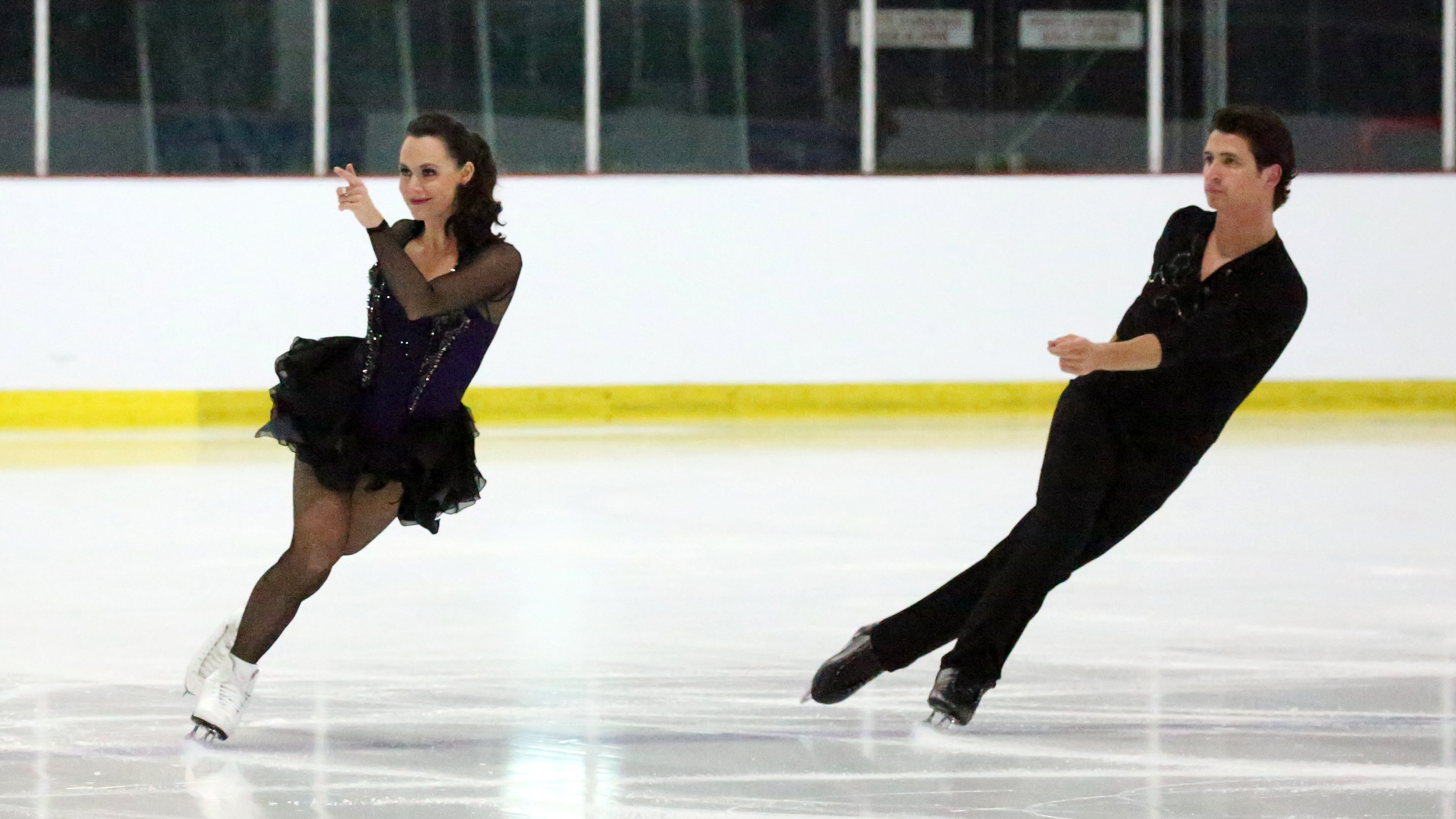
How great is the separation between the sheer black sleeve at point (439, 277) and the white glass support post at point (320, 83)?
5.89 metres

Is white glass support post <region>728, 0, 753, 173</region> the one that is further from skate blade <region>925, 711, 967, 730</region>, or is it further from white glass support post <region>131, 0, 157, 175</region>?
skate blade <region>925, 711, 967, 730</region>

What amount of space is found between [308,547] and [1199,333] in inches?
54.7

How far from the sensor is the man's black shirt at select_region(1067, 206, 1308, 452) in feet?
9.46

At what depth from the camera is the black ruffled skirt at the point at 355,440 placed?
303 centimetres

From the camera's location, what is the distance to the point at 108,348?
27.9 ft

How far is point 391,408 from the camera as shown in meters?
3.08

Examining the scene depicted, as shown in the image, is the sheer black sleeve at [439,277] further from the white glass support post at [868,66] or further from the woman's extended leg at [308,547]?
the white glass support post at [868,66]

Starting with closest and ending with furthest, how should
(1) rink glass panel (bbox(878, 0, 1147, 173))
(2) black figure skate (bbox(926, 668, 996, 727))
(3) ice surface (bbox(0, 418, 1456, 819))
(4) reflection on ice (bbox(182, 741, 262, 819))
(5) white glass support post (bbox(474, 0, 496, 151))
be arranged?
1. (4) reflection on ice (bbox(182, 741, 262, 819))
2. (3) ice surface (bbox(0, 418, 1456, 819))
3. (2) black figure skate (bbox(926, 668, 996, 727))
4. (5) white glass support post (bbox(474, 0, 496, 151))
5. (1) rink glass panel (bbox(878, 0, 1147, 173))

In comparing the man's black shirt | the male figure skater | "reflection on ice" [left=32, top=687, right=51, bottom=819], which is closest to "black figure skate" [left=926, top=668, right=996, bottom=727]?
the male figure skater

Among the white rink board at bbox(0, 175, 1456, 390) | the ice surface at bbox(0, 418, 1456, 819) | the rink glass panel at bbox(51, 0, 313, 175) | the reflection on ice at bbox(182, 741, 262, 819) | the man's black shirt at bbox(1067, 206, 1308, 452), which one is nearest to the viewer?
the reflection on ice at bbox(182, 741, 262, 819)

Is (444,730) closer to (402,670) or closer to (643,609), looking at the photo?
(402,670)

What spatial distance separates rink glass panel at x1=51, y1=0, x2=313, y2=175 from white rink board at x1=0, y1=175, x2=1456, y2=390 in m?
0.19

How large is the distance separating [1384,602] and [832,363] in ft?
15.7

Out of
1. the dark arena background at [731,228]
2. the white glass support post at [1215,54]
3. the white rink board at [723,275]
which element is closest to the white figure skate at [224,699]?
the dark arena background at [731,228]
